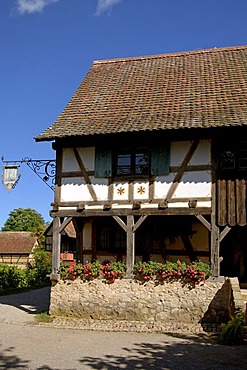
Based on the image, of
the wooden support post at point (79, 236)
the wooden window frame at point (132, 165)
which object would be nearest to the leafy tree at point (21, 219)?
the wooden support post at point (79, 236)

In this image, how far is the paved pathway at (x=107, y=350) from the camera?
7902 millimetres

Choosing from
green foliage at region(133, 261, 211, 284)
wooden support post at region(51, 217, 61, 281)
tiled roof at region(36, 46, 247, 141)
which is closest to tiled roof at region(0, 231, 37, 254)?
tiled roof at region(36, 46, 247, 141)

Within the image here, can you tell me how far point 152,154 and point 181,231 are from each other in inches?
108

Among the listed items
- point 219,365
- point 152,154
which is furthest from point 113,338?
point 152,154

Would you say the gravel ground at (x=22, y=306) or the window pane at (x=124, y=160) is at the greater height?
the window pane at (x=124, y=160)

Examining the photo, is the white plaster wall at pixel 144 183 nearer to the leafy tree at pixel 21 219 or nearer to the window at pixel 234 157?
the window at pixel 234 157

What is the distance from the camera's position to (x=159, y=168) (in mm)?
12758

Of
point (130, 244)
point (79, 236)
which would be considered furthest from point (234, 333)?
point (79, 236)

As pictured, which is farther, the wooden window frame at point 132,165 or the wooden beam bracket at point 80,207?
the wooden beam bracket at point 80,207

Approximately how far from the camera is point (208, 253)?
13430mm

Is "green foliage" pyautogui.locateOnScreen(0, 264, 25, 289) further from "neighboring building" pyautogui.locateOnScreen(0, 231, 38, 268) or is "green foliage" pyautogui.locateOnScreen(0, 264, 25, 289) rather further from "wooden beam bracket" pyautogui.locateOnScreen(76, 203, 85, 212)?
"neighboring building" pyautogui.locateOnScreen(0, 231, 38, 268)

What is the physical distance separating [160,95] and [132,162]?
110 inches

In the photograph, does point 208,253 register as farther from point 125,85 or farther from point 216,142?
point 125,85

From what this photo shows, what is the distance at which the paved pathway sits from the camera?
25.9 feet
